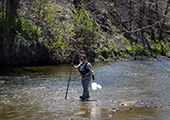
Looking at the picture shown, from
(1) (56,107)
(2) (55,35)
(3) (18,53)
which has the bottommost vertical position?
(1) (56,107)

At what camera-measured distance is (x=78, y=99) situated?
30.5 feet

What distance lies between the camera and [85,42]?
23031 millimetres

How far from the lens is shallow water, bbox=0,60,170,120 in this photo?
22.8 feet

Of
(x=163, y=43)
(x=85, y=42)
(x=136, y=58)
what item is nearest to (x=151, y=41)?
(x=163, y=43)

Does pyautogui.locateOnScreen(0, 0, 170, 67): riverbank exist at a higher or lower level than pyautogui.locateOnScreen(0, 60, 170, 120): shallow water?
higher

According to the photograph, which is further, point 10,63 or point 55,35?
point 55,35

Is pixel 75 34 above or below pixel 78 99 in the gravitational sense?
above

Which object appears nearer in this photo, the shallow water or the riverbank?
the shallow water

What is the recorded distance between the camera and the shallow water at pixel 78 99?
22.8ft

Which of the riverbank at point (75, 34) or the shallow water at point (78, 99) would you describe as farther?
the riverbank at point (75, 34)

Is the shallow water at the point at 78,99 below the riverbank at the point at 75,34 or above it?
below

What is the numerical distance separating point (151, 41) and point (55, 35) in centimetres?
1770

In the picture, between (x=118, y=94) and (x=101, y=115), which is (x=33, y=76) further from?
(x=101, y=115)

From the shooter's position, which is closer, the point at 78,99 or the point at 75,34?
the point at 78,99
